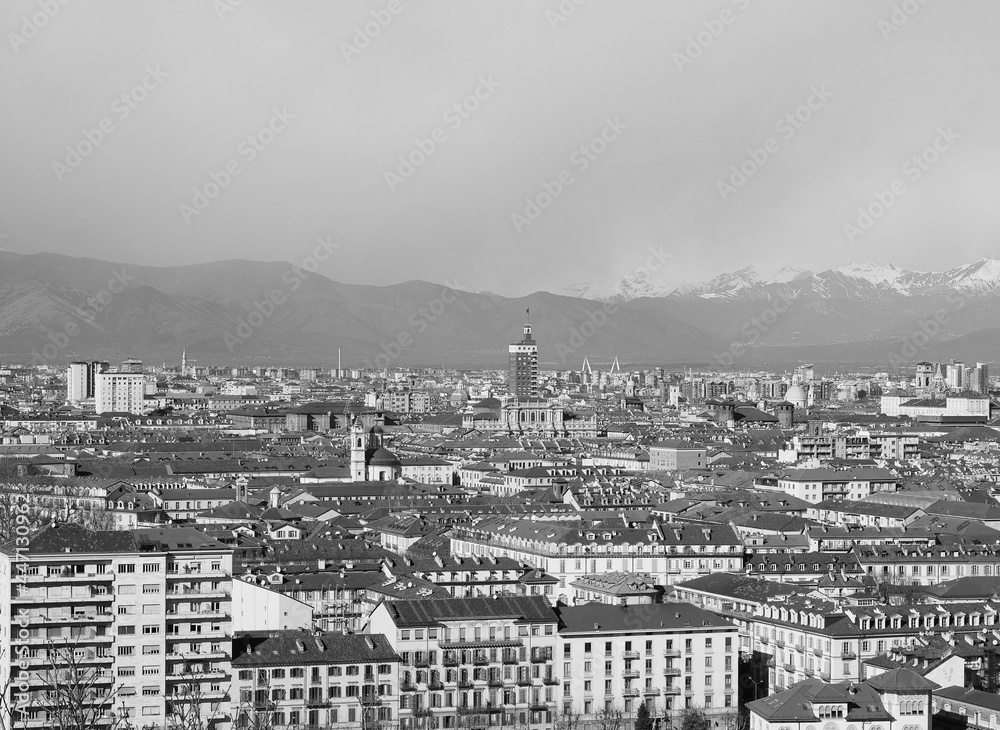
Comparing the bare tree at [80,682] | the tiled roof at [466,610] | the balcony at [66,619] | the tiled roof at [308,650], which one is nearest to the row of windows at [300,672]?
the tiled roof at [308,650]

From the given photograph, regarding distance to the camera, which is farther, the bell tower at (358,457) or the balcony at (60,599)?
the bell tower at (358,457)

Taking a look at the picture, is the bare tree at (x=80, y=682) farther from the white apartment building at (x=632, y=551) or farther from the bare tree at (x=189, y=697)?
the white apartment building at (x=632, y=551)

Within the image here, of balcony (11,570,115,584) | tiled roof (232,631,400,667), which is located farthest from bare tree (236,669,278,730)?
balcony (11,570,115,584)

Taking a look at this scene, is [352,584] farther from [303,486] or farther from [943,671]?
[303,486]

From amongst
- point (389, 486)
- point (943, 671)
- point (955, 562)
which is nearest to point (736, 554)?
point (955, 562)

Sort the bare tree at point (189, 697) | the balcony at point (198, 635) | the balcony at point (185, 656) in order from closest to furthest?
the bare tree at point (189, 697) < the balcony at point (185, 656) < the balcony at point (198, 635)

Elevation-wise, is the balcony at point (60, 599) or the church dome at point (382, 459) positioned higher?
the balcony at point (60, 599)

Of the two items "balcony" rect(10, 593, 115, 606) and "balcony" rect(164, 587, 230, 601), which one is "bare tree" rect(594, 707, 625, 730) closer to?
"balcony" rect(164, 587, 230, 601)
